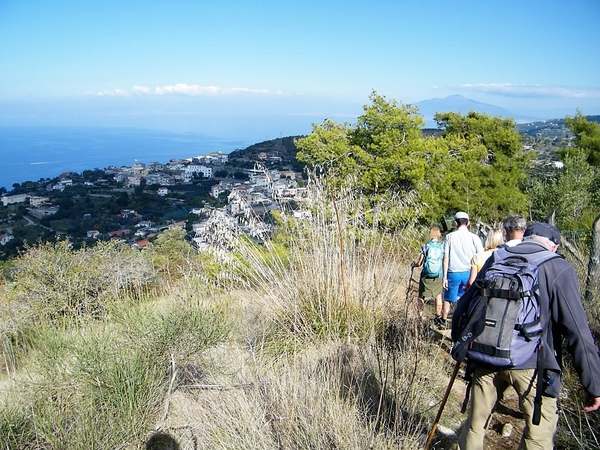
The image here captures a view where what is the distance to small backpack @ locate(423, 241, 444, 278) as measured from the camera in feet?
14.9

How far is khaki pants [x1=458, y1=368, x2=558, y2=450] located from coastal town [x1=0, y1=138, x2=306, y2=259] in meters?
2.44

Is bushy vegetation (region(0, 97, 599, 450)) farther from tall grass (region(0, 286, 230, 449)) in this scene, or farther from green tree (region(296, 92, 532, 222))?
green tree (region(296, 92, 532, 222))

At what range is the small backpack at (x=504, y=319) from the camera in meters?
1.74

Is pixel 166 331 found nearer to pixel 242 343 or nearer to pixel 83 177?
pixel 242 343

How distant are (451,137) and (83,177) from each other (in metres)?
48.4

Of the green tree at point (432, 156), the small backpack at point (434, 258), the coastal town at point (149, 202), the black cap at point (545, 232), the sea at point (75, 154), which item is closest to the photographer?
the black cap at point (545, 232)

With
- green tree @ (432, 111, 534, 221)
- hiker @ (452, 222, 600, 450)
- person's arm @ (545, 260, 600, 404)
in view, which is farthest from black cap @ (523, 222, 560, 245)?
green tree @ (432, 111, 534, 221)

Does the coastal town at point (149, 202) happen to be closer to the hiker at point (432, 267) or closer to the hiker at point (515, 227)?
the hiker at point (432, 267)

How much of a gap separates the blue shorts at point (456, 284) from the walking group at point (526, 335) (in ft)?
7.87

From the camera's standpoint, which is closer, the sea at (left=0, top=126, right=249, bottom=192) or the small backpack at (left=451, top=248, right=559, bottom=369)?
the small backpack at (left=451, top=248, right=559, bottom=369)

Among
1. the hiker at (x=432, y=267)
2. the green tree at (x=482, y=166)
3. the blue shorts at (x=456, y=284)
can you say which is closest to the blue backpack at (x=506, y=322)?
the blue shorts at (x=456, y=284)

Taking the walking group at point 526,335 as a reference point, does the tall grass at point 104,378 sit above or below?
below

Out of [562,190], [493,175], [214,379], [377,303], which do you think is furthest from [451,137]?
[214,379]

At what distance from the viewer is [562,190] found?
17.9m
